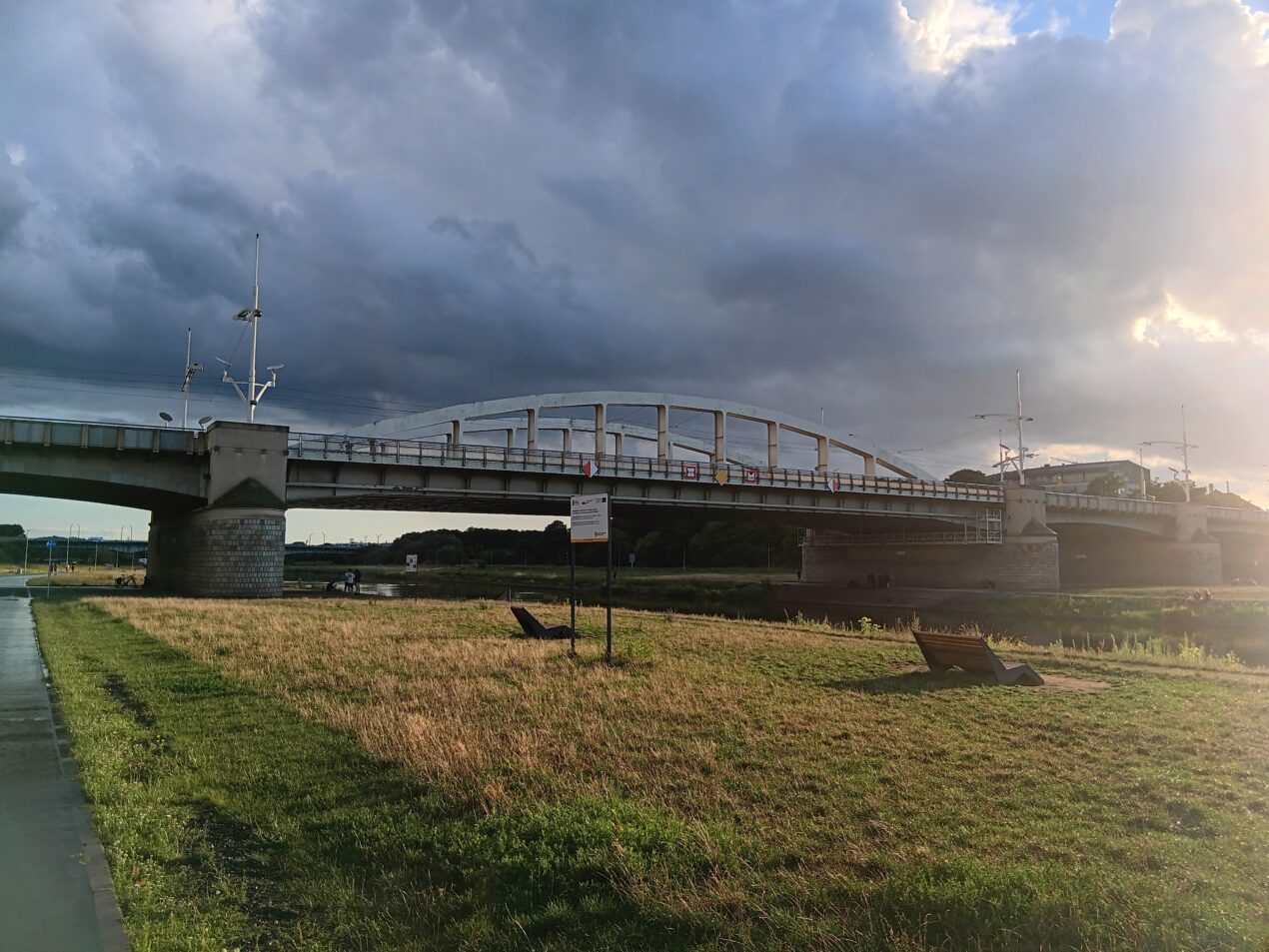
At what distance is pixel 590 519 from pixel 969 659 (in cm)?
739

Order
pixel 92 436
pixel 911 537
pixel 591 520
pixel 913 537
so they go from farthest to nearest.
A: 1. pixel 911 537
2. pixel 913 537
3. pixel 92 436
4. pixel 591 520

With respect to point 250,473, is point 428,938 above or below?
below

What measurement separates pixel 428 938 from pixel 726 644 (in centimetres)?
1469

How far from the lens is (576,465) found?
51.4m

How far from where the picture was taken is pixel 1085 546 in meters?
99.9

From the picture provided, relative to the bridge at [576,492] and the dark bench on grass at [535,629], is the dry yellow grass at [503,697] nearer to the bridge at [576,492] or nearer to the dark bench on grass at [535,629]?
the dark bench on grass at [535,629]

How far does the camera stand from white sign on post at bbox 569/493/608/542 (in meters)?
16.2

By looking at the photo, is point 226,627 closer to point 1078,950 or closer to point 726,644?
point 726,644

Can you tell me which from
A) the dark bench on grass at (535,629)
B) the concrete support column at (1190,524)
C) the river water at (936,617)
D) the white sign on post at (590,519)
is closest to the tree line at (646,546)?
the river water at (936,617)

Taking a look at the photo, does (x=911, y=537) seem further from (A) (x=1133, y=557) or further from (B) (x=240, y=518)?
(B) (x=240, y=518)

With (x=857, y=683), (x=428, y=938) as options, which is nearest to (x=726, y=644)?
(x=857, y=683)

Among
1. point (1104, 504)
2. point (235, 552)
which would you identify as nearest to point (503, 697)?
point (235, 552)

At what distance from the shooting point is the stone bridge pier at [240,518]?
135 feet

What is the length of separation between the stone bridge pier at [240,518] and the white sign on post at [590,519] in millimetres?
29860
